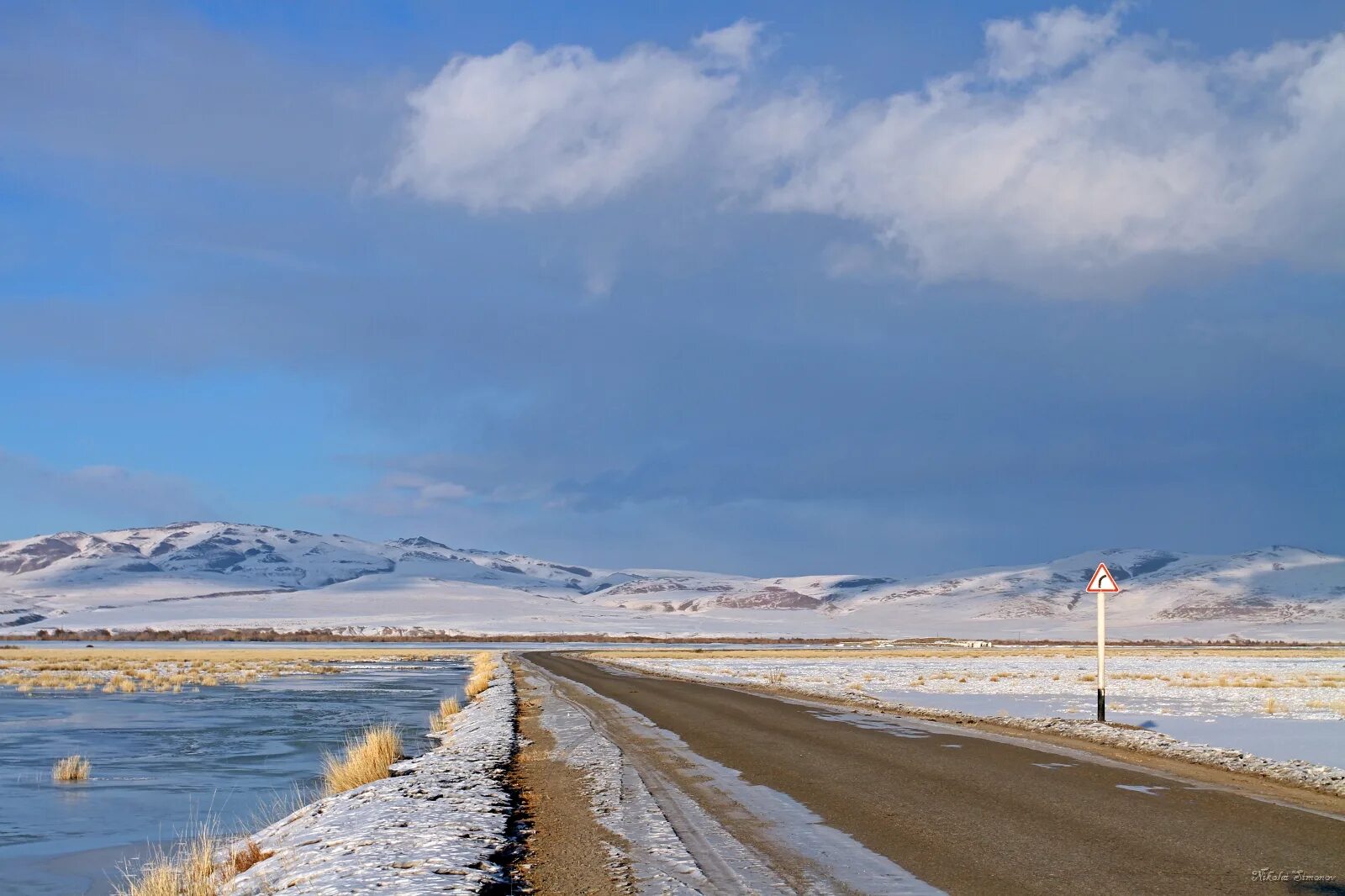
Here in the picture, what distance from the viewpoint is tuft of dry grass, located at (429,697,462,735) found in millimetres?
24500

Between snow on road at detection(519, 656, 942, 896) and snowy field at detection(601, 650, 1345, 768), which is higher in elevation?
snow on road at detection(519, 656, 942, 896)

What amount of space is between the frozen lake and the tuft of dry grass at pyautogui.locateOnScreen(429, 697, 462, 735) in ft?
1.33

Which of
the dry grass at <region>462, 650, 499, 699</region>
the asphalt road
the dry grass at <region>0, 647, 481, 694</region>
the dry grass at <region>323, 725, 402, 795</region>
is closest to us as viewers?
the asphalt road

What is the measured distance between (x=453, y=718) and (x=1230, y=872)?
21.5 meters

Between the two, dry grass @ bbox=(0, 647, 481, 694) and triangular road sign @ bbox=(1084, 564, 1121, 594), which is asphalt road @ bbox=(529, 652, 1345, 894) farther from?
dry grass @ bbox=(0, 647, 481, 694)

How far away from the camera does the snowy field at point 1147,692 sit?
19.9 meters

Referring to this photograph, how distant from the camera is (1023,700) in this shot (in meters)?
29.2

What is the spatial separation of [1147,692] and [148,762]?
2812 centimetres

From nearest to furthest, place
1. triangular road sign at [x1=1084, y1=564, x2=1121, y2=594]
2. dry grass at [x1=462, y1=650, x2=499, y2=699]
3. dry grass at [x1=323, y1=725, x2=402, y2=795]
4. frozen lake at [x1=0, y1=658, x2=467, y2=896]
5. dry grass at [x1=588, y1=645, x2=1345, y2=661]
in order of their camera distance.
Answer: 1. frozen lake at [x1=0, y1=658, x2=467, y2=896]
2. dry grass at [x1=323, y1=725, x2=402, y2=795]
3. triangular road sign at [x1=1084, y1=564, x2=1121, y2=594]
4. dry grass at [x1=462, y1=650, x2=499, y2=699]
5. dry grass at [x1=588, y1=645, x2=1345, y2=661]

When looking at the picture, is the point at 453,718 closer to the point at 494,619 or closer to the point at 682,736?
the point at 682,736

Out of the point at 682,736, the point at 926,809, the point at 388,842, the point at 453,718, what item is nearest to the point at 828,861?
the point at 926,809

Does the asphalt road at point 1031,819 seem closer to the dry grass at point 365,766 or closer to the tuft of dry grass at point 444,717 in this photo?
the dry grass at point 365,766

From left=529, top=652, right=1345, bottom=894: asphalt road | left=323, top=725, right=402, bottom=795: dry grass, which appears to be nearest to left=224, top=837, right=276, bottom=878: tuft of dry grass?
left=323, top=725, right=402, bottom=795: dry grass

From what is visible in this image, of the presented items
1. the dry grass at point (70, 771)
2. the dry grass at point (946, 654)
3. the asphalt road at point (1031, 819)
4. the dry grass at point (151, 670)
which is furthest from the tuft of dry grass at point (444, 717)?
the dry grass at point (946, 654)
